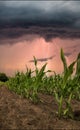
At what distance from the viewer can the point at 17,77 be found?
13.8m

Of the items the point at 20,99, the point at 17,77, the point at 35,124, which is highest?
the point at 17,77

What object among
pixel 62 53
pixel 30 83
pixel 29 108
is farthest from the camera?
pixel 30 83

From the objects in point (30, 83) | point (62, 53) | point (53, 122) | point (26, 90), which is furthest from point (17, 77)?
point (53, 122)

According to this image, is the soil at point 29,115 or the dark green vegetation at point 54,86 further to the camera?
the dark green vegetation at point 54,86

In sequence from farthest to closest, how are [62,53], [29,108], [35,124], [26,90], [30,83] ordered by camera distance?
1. [30,83]
2. [26,90]
3. [62,53]
4. [29,108]
5. [35,124]

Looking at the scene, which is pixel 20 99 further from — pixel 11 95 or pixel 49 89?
pixel 49 89

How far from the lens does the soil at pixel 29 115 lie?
8938mm

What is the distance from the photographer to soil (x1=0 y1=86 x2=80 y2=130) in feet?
29.3

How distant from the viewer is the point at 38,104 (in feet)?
35.8

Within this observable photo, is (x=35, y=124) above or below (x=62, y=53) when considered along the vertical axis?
below

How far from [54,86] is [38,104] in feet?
10.2

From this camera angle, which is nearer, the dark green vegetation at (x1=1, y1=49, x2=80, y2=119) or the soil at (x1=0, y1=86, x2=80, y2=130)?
the soil at (x1=0, y1=86, x2=80, y2=130)

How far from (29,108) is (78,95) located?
3.77 meters

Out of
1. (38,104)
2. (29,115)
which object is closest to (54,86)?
(38,104)
